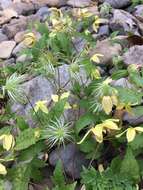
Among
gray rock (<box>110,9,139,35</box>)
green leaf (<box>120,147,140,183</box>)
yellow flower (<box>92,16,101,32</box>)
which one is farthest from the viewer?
gray rock (<box>110,9,139,35</box>)

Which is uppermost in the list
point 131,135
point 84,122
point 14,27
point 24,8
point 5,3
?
point 131,135

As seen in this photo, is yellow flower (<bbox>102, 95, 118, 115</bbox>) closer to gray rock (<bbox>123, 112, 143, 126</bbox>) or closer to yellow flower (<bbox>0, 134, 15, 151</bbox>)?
gray rock (<bbox>123, 112, 143, 126</bbox>)

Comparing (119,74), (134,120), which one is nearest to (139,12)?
(119,74)

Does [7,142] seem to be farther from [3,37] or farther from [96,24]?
[3,37]

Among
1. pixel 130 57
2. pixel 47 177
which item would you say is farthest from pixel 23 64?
pixel 47 177

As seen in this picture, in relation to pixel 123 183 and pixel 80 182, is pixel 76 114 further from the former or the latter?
pixel 123 183

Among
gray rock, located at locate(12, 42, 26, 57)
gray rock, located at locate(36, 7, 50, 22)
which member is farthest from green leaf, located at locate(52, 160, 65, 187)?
gray rock, located at locate(36, 7, 50, 22)
